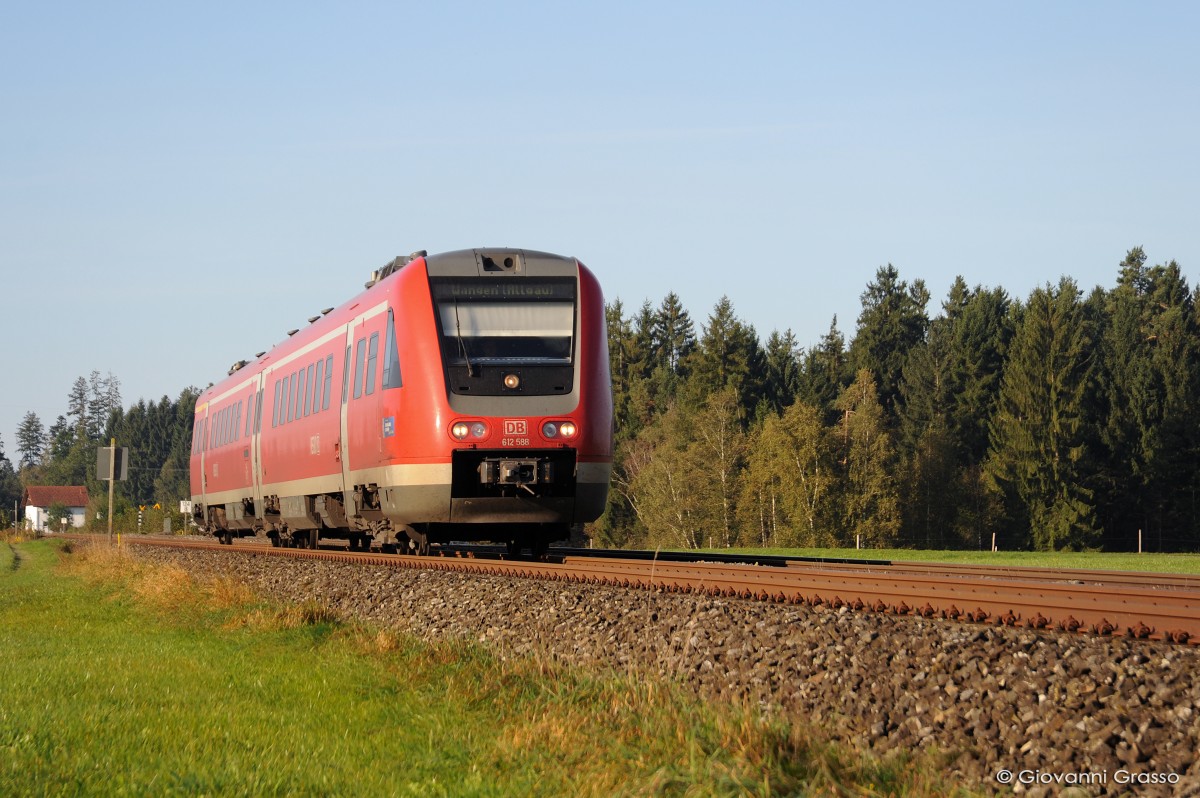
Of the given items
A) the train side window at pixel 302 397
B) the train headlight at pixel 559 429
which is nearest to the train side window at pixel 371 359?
the train headlight at pixel 559 429

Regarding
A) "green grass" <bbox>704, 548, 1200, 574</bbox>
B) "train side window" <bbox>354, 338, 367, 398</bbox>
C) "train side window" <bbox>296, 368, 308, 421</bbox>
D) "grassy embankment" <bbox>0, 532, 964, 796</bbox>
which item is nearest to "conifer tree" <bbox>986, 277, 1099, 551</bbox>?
"green grass" <bbox>704, 548, 1200, 574</bbox>

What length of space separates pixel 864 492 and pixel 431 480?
188 ft

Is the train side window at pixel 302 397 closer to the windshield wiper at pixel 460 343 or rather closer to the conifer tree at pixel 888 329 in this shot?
the windshield wiper at pixel 460 343

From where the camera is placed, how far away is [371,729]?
7.96 metres

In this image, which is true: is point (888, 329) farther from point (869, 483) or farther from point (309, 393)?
point (309, 393)

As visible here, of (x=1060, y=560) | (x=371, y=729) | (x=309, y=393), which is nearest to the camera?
(x=371, y=729)

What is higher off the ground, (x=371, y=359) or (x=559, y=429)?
(x=371, y=359)

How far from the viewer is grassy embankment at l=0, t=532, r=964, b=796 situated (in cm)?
618

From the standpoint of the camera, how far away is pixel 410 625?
12727 mm

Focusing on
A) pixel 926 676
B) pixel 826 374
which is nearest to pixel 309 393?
pixel 926 676

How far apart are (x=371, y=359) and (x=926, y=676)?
11582 mm

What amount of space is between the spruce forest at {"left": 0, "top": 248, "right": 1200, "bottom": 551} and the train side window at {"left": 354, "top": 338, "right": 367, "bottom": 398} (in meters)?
48.2

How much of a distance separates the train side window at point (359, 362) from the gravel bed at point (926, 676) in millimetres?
7265

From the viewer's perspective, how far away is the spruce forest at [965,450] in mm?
69188
